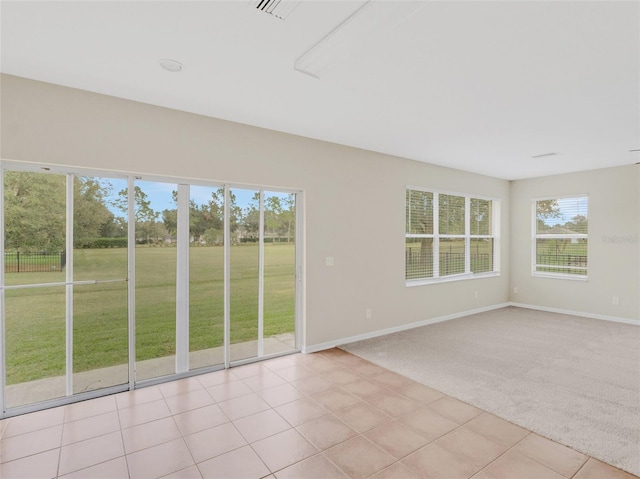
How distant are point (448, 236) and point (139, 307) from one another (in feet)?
16.1

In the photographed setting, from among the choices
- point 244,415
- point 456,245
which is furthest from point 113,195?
point 456,245

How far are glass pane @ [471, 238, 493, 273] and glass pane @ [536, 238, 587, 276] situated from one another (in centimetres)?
93

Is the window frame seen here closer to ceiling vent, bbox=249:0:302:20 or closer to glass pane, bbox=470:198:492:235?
glass pane, bbox=470:198:492:235

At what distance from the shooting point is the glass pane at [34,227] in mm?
2695

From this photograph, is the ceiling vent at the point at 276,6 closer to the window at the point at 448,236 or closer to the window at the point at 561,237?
the window at the point at 448,236

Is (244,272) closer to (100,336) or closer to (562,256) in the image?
(100,336)

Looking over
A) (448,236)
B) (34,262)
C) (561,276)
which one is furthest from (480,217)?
(34,262)

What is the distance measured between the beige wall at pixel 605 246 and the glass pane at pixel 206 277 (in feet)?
20.4

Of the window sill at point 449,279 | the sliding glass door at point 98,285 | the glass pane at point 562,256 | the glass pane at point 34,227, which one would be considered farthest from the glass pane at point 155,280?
the glass pane at point 562,256

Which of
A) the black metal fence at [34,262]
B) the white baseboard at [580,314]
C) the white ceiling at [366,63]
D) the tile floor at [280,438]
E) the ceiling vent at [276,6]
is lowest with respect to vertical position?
the tile floor at [280,438]

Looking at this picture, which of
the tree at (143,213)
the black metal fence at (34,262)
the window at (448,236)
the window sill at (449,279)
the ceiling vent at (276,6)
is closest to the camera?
the ceiling vent at (276,6)

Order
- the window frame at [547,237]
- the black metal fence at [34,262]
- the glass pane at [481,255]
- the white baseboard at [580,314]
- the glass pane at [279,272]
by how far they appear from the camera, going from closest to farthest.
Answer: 1. the black metal fence at [34,262]
2. the glass pane at [279,272]
3. the white baseboard at [580,314]
4. the window frame at [547,237]
5. the glass pane at [481,255]

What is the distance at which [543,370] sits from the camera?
141 inches

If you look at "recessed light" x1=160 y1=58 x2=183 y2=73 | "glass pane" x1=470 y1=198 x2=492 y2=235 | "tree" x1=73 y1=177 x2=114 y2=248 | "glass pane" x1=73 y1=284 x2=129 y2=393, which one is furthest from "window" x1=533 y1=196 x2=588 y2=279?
"tree" x1=73 y1=177 x2=114 y2=248
